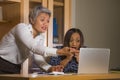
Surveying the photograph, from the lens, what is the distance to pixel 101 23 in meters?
4.02

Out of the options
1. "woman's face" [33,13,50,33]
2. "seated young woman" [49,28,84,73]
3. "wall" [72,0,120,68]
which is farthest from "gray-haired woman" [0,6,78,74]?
"wall" [72,0,120,68]

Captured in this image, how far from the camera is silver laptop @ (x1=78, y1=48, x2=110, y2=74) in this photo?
75.0 inches

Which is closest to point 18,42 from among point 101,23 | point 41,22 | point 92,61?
point 41,22

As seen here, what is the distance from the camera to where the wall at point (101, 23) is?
3.80m

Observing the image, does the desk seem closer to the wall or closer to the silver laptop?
the silver laptop

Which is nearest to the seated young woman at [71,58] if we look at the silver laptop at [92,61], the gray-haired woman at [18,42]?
the gray-haired woman at [18,42]

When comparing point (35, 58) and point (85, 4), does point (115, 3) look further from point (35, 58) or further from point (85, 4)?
point (35, 58)

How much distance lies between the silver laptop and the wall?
5.60 feet

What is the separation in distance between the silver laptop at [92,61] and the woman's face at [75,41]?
0.72 meters

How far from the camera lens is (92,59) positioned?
1931mm

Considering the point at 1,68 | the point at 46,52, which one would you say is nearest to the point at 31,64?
the point at 1,68

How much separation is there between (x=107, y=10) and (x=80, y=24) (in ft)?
1.90

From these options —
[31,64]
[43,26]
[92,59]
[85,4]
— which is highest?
[85,4]

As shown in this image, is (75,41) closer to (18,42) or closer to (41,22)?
(41,22)
